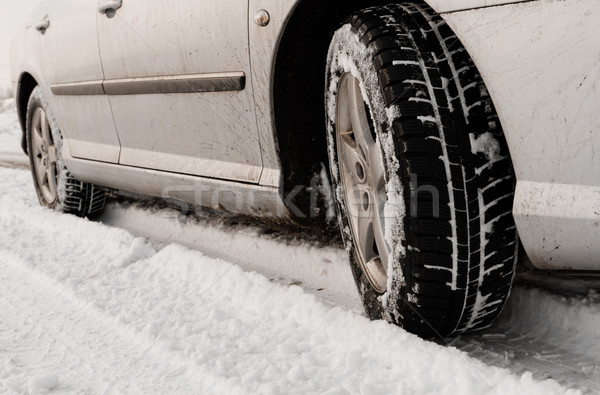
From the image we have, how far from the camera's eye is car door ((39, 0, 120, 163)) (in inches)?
121

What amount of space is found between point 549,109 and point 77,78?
102 inches

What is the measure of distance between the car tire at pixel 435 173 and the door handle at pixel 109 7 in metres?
1.37

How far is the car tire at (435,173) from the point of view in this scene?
5.05ft

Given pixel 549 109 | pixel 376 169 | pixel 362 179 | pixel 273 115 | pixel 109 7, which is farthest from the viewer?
pixel 109 7

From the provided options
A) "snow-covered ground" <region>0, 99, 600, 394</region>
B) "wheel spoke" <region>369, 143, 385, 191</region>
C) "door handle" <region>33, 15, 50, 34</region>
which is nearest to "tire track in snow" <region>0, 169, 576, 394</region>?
"snow-covered ground" <region>0, 99, 600, 394</region>

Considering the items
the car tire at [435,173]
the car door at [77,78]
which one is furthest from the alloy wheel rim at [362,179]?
the car door at [77,78]

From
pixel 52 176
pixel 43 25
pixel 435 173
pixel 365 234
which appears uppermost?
pixel 43 25

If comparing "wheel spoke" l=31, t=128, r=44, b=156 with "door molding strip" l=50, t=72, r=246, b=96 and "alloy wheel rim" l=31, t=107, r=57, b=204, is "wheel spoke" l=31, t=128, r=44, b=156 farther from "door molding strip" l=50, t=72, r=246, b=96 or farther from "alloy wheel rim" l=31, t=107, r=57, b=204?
"door molding strip" l=50, t=72, r=246, b=96

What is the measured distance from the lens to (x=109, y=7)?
2803mm

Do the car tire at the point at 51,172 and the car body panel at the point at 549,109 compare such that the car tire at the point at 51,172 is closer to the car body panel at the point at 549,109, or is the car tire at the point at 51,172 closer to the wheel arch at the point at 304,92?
the wheel arch at the point at 304,92

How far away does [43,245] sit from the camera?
3.22 m

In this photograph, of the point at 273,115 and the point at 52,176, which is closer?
the point at 273,115

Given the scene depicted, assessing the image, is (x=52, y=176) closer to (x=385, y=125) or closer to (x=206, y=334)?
(x=206, y=334)

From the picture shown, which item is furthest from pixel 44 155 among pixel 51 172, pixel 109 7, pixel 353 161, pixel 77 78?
pixel 353 161
